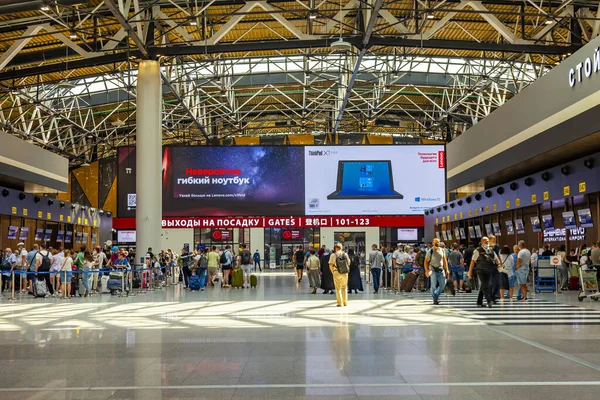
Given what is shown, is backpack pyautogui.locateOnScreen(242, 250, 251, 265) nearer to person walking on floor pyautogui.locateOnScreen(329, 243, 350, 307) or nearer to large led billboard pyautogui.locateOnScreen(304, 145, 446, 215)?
person walking on floor pyautogui.locateOnScreen(329, 243, 350, 307)

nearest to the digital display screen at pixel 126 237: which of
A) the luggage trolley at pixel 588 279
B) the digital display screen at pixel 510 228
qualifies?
the digital display screen at pixel 510 228

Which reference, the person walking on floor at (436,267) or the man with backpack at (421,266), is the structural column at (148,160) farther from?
the person walking on floor at (436,267)

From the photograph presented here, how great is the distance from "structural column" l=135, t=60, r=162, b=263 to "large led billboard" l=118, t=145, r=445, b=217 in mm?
9216

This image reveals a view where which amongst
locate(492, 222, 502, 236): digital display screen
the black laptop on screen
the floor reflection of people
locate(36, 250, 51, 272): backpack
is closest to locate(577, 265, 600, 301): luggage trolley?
the floor reflection of people

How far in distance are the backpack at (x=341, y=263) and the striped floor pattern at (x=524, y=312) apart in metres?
2.31

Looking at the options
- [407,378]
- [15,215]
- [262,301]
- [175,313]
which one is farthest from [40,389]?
[15,215]

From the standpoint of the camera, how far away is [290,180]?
34938 millimetres

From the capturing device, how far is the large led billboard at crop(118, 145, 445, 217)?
1368 inches

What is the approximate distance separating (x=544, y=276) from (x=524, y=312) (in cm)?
626

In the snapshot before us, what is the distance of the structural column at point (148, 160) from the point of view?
81.6 feet

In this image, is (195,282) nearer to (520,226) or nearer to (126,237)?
(520,226)

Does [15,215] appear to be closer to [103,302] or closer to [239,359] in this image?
[103,302]

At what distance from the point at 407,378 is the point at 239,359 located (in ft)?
6.97

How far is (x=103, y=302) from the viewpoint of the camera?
17.5m
